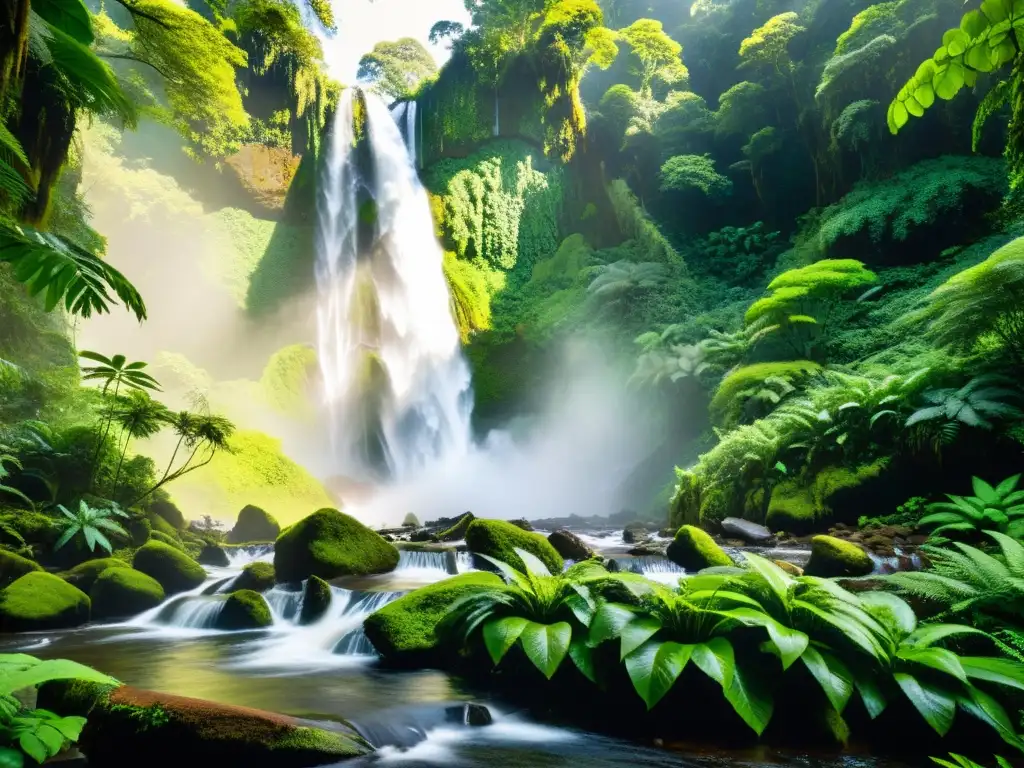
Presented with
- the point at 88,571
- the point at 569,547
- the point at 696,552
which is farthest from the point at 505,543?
the point at 88,571

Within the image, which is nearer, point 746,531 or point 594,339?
point 746,531

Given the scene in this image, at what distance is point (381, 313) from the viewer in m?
20.6

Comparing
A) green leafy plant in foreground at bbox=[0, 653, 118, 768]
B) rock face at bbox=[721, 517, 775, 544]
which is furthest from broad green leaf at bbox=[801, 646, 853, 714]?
rock face at bbox=[721, 517, 775, 544]

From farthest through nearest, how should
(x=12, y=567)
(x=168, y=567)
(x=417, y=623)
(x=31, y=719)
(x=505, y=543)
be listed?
1. (x=168, y=567)
2. (x=12, y=567)
3. (x=505, y=543)
4. (x=417, y=623)
5. (x=31, y=719)

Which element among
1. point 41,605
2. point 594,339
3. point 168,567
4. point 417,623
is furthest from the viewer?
point 594,339

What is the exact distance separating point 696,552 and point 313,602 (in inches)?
169

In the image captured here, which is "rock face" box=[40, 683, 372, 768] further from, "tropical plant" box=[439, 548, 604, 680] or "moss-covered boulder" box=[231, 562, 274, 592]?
"moss-covered boulder" box=[231, 562, 274, 592]

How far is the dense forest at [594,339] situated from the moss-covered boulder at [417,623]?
3 cm

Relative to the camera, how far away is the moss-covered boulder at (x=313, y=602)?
6.30 meters


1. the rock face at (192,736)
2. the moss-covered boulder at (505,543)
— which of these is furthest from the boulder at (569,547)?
the rock face at (192,736)

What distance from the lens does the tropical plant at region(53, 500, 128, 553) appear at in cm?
781

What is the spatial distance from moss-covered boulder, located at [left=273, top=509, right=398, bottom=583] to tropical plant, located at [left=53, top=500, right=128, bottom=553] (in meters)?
2.25

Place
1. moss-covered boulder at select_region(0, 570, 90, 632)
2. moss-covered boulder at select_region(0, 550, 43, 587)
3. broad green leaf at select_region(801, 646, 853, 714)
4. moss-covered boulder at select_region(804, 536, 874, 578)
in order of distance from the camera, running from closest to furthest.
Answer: broad green leaf at select_region(801, 646, 853, 714)
moss-covered boulder at select_region(0, 570, 90, 632)
moss-covered boulder at select_region(804, 536, 874, 578)
moss-covered boulder at select_region(0, 550, 43, 587)

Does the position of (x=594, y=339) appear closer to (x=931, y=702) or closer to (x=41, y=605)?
(x=41, y=605)
